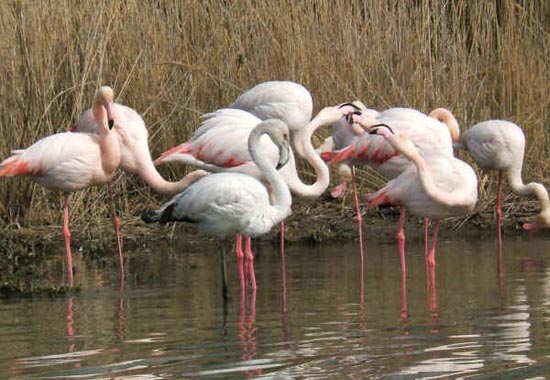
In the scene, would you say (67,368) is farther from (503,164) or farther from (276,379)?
(503,164)

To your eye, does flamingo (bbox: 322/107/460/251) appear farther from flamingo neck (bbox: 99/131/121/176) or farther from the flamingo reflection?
the flamingo reflection

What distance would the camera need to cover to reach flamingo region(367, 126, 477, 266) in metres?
8.47

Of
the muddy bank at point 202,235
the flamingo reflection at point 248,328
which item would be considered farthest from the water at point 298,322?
the muddy bank at point 202,235

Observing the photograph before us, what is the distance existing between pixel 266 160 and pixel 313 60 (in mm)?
3232

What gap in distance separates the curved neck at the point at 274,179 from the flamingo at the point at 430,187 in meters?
0.80

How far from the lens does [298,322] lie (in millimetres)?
6754

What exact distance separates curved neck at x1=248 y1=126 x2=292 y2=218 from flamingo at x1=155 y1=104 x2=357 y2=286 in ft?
Result: 2.42

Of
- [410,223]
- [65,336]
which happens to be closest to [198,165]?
[410,223]

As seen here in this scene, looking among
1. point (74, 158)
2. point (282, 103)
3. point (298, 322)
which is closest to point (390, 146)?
point (282, 103)

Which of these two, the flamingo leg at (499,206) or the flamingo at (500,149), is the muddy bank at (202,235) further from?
the flamingo at (500,149)

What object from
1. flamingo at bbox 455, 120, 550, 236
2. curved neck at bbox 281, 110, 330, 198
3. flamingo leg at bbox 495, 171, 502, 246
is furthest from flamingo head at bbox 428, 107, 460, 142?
curved neck at bbox 281, 110, 330, 198

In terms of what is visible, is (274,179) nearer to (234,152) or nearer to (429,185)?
(429,185)

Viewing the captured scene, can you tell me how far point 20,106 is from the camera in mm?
10172

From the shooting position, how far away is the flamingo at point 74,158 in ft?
29.2
